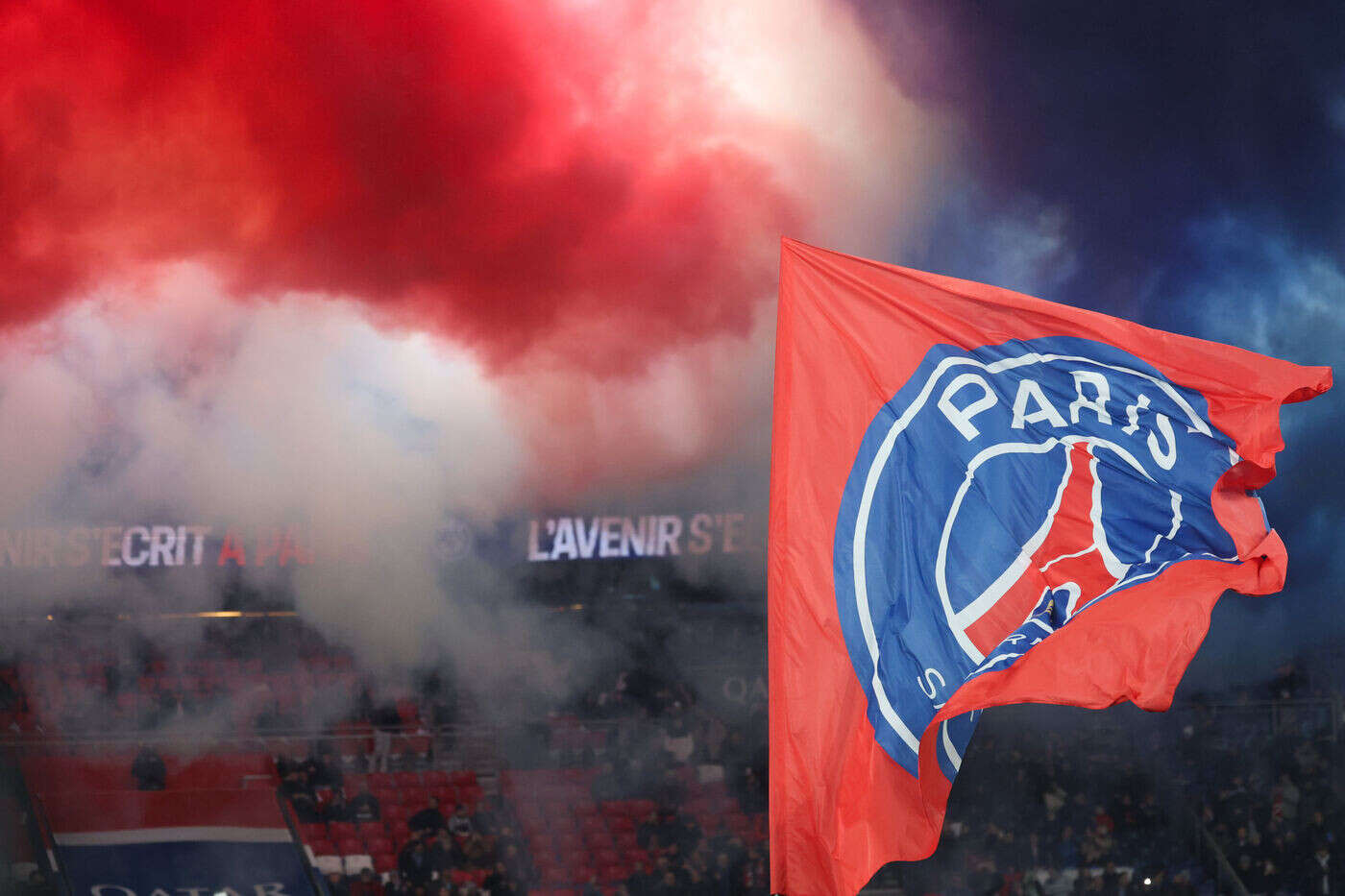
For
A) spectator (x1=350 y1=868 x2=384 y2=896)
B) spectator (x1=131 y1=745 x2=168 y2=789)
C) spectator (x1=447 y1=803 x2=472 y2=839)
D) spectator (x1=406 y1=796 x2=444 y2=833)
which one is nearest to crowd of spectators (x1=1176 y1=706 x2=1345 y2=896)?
spectator (x1=447 y1=803 x2=472 y2=839)

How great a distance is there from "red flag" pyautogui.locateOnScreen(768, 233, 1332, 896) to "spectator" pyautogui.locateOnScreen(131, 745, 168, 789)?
24.8 feet

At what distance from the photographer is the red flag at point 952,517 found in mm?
3322

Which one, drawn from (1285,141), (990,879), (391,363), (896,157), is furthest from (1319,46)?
(391,363)

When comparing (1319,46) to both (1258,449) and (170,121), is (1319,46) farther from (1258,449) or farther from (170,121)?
(170,121)

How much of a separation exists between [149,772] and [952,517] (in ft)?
26.1

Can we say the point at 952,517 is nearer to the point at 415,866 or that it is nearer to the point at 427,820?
the point at 415,866

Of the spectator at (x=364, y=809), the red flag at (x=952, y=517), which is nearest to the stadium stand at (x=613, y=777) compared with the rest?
the spectator at (x=364, y=809)

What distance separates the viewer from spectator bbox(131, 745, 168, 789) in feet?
30.4

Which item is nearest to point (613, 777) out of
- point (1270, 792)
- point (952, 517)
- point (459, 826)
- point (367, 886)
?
point (459, 826)

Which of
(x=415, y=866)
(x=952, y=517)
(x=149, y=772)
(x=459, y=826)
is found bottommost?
(x=415, y=866)

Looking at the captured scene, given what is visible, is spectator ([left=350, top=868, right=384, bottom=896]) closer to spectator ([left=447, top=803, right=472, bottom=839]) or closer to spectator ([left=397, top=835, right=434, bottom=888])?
spectator ([left=397, top=835, right=434, bottom=888])

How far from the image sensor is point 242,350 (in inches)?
358

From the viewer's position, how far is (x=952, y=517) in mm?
3631

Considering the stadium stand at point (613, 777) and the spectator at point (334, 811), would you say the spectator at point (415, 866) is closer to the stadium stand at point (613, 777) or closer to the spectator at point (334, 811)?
Result: the stadium stand at point (613, 777)
